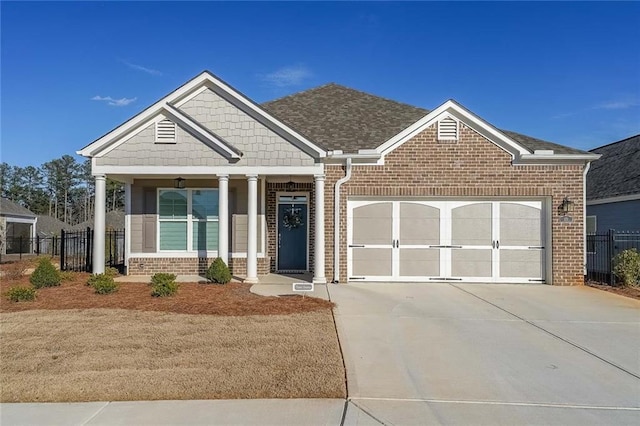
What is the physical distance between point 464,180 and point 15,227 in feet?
110

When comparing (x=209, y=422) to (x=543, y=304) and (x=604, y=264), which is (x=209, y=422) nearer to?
(x=543, y=304)

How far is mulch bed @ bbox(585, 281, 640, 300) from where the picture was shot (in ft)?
37.1

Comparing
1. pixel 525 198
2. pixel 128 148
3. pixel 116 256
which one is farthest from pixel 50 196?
pixel 525 198

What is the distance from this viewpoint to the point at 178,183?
44.0 ft

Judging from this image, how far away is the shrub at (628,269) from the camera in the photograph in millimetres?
12516

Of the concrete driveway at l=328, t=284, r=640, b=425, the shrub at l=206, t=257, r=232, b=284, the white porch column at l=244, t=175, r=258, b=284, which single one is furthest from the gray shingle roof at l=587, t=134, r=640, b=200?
the shrub at l=206, t=257, r=232, b=284

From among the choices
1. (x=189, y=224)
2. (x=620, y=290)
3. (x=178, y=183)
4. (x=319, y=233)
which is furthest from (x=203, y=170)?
(x=620, y=290)

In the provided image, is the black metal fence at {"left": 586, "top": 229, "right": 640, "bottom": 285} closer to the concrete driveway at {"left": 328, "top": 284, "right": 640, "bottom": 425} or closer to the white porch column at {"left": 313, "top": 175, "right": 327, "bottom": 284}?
the concrete driveway at {"left": 328, "top": 284, "right": 640, "bottom": 425}

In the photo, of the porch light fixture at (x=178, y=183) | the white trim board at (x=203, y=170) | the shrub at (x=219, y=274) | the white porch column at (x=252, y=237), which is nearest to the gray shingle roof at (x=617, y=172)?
the white trim board at (x=203, y=170)

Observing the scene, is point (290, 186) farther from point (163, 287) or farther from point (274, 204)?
point (163, 287)

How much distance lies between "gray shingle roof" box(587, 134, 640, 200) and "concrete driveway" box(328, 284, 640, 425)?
8973 mm

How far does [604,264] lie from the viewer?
52.5ft

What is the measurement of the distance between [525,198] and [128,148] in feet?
35.4

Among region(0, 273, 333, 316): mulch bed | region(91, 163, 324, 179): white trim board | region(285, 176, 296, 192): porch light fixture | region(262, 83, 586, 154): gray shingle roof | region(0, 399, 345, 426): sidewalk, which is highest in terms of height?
region(262, 83, 586, 154): gray shingle roof
